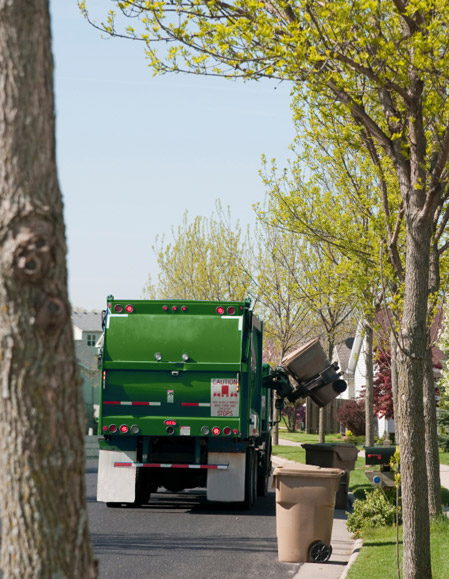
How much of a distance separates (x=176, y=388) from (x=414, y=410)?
7.90 meters

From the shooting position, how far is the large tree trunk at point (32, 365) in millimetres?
3549

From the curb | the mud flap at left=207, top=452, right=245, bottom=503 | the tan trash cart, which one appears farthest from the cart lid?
the mud flap at left=207, top=452, right=245, bottom=503

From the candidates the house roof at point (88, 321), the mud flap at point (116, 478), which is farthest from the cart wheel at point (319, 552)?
the house roof at point (88, 321)

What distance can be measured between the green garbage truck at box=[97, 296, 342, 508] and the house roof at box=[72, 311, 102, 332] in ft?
237

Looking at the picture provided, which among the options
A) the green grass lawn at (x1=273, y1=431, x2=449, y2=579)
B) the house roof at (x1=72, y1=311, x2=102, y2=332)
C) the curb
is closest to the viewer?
the green grass lawn at (x1=273, y1=431, x2=449, y2=579)

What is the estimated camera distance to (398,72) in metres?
8.65

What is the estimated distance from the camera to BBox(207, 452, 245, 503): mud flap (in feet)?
50.8

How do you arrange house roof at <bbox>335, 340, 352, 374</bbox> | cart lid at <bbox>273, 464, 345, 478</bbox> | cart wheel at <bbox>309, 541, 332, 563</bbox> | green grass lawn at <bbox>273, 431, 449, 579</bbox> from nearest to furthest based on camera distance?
green grass lawn at <bbox>273, 431, 449, 579</bbox>, cart wheel at <bbox>309, 541, 332, 563</bbox>, cart lid at <bbox>273, 464, 345, 478</bbox>, house roof at <bbox>335, 340, 352, 374</bbox>

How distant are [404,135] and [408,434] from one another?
9.02 ft

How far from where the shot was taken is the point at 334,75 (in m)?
8.44

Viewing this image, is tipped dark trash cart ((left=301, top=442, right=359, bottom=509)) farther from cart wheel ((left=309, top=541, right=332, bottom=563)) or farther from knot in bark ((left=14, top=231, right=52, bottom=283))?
knot in bark ((left=14, top=231, right=52, bottom=283))

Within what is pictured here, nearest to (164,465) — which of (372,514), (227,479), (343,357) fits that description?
(227,479)

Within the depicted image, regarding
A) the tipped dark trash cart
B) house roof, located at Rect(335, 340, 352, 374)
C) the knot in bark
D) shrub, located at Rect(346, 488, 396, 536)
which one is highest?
house roof, located at Rect(335, 340, 352, 374)

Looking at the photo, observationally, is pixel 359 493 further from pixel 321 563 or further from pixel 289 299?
pixel 289 299
